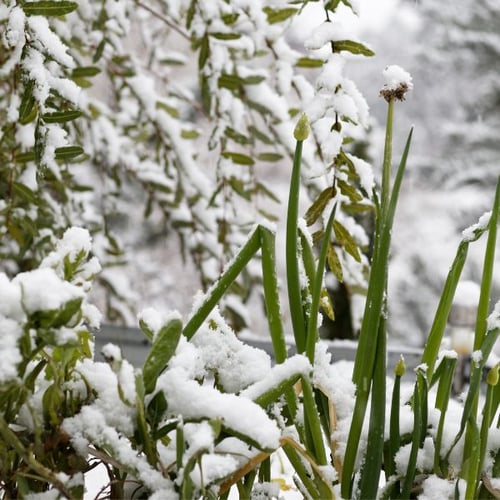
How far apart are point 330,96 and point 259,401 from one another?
285 millimetres

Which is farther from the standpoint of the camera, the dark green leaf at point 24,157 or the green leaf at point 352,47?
the dark green leaf at point 24,157

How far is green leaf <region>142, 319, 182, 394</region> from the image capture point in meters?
0.33

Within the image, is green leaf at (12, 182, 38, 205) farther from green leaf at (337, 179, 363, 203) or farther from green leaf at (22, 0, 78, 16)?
green leaf at (337, 179, 363, 203)

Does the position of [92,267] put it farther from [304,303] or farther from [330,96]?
[330,96]

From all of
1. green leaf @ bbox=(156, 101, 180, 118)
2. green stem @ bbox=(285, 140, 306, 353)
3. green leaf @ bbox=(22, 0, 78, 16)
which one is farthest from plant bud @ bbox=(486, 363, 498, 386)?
green leaf @ bbox=(156, 101, 180, 118)

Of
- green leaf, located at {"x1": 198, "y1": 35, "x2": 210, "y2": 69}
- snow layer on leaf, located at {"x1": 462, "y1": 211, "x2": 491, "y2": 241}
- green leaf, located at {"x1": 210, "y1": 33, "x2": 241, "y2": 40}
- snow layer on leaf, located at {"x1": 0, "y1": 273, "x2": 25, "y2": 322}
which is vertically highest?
green leaf, located at {"x1": 210, "y1": 33, "x2": 241, "y2": 40}

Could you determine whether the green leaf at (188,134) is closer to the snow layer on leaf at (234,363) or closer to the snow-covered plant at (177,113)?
the snow-covered plant at (177,113)

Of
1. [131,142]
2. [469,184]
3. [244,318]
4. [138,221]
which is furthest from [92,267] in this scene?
Answer: [469,184]

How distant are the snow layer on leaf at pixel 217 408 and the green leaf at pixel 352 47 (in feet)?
1.16

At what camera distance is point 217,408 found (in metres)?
0.33

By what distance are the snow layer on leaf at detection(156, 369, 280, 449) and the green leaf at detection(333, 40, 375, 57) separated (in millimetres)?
353

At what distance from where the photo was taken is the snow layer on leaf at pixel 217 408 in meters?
0.32

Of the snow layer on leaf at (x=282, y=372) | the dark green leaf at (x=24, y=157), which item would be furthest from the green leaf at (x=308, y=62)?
the snow layer on leaf at (x=282, y=372)

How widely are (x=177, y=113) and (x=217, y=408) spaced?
123 centimetres
